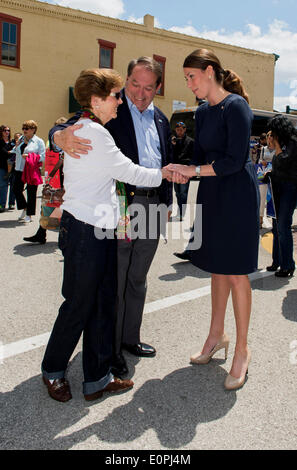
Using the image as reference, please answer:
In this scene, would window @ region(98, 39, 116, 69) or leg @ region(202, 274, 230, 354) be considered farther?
window @ region(98, 39, 116, 69)

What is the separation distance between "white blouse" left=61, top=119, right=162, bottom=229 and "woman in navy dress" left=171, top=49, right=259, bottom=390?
622mm

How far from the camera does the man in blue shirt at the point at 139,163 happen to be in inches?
124

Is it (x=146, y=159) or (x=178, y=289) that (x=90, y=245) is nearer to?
(x=146, y=159)

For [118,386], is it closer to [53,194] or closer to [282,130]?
[53,194]

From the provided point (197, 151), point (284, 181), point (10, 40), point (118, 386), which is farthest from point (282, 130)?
point (10, 40)

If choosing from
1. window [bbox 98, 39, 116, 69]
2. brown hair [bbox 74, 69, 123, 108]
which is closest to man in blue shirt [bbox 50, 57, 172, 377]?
brown hair [bbox 74, 69, 123, 108]

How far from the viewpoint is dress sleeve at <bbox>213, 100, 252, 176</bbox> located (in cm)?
279

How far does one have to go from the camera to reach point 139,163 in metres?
3.18

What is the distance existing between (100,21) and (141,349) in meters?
22.4

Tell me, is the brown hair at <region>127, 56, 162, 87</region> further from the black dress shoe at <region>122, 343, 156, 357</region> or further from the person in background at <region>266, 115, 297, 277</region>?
the person in background at <region>266, 115, 297, 277</region>

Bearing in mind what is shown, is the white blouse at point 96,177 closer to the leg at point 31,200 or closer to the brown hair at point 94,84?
the brown hair at point 94,84

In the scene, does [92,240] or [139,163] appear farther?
[139,163]

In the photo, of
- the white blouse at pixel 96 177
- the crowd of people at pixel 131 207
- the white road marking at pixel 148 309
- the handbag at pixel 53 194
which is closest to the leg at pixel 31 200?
the handbag at pixel 53 194

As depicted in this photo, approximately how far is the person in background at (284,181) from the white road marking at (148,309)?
362mm
